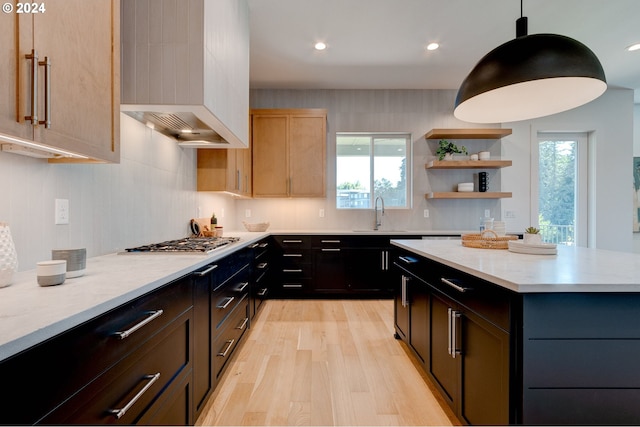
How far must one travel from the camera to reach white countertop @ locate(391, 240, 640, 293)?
0.98 meters

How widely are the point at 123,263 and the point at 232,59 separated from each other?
1655 millimetres

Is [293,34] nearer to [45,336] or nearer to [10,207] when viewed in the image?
[10,207]

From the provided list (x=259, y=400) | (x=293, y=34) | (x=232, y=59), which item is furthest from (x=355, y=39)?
(x=259, y=400)

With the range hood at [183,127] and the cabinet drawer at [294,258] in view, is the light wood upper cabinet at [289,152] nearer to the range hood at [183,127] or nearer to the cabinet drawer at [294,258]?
the cabinet drawer at [294,258]

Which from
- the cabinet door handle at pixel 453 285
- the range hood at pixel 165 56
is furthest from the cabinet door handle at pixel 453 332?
the range hood at pixel 165 56

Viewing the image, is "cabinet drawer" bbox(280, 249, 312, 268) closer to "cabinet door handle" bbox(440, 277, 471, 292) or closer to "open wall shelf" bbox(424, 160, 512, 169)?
"open wall shelf" bbox(424, 160, 512, 169)

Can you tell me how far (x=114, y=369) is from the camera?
2.77 ft

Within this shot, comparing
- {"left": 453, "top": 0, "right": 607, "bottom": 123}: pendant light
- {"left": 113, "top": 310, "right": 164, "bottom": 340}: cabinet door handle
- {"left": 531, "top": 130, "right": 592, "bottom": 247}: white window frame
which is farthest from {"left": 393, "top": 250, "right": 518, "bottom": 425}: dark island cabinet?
{"left": 531, "top": 130, "right": 592, "bottom": 247}: white window frame

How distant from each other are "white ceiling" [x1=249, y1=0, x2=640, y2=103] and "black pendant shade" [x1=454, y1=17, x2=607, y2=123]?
128 cm

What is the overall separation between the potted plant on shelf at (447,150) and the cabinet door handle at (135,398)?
413 cm

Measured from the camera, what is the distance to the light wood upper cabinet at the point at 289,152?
400 centimetres

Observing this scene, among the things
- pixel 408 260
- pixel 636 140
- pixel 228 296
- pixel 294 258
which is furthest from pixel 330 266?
pixel 636 140

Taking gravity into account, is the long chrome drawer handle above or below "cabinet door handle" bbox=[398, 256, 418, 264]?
below

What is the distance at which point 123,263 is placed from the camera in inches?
55.2
